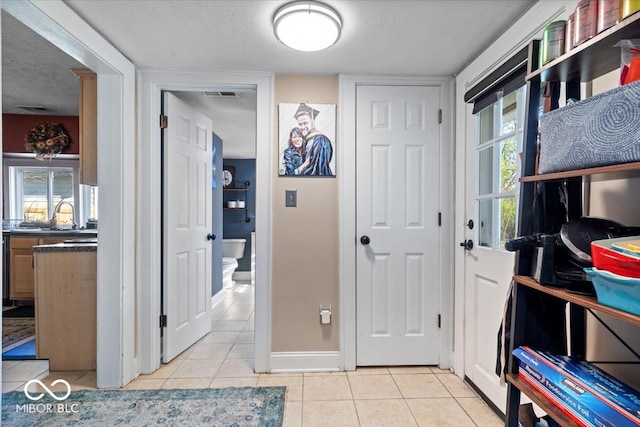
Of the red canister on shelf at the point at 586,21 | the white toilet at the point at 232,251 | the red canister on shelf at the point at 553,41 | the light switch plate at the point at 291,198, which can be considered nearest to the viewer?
the red canister on shelf at the point at 586,21

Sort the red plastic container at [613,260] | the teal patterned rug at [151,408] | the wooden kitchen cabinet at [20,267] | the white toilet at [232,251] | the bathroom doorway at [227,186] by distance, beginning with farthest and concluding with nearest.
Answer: the white toilet at [232,251]
the wooden kitchen cabinet at [20,267]
the bathroom doorway at [227,186]
the teal patterned rug at [151,408]
the red plastic container at [613,260]

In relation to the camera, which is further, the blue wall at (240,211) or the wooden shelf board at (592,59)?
the blue wall at (240,211)

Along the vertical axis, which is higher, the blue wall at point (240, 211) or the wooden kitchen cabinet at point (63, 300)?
the blue wall at point (240, 211)

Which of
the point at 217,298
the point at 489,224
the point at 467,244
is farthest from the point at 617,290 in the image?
the point at 217,298

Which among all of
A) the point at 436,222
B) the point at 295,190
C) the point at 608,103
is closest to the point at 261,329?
the point at 295,190

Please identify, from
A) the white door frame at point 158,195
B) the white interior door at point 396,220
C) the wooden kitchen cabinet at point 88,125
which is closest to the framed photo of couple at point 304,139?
the white door frame at point 158,195

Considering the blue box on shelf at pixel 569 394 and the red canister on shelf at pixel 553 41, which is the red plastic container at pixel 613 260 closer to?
the blue box on shelf at pixel 569 394

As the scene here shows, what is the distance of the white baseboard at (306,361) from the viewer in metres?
2.13

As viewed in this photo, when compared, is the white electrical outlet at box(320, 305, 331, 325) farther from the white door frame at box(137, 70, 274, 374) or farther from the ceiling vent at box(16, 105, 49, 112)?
the ceiling vent at box(16, 105, 49, 112)

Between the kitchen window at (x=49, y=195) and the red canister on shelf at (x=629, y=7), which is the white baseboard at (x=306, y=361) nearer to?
the red canister on shelf at (x=629, y=7)

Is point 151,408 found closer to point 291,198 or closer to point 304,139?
point 291,198

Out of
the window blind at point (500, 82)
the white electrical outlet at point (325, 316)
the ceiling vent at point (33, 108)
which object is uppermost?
the ceiling vent at point (33, 108)

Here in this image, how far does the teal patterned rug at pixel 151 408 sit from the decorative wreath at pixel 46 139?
2882 millimetres

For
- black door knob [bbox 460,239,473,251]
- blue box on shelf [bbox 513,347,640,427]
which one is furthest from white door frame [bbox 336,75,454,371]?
blue box on shelf [bbox 513,347,640,427]
